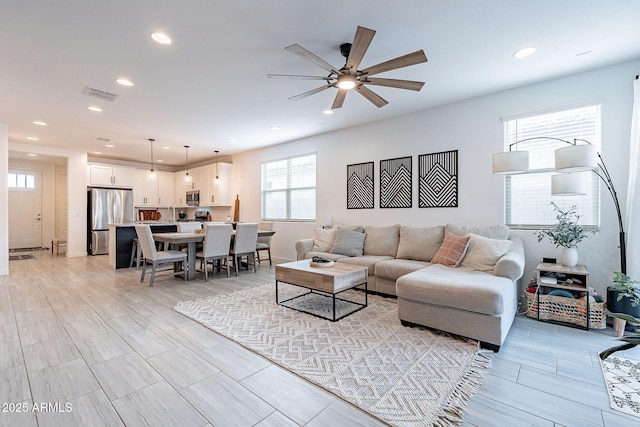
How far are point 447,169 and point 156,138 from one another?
571 centimetres

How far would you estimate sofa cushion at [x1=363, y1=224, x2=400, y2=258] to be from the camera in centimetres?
436

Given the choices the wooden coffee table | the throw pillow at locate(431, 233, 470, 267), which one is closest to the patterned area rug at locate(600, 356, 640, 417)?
the throw pillow at locate(431, 233, 470, 267)

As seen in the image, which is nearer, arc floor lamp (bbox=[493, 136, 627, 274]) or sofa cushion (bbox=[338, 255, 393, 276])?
arc floor lamp (bbox=[493, 136, 627, 274])

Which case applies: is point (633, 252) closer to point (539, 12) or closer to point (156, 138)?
point (539, 12)

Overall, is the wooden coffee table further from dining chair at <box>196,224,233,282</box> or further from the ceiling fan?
the ceiling fan

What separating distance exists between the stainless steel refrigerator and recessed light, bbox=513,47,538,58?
8.93 meters

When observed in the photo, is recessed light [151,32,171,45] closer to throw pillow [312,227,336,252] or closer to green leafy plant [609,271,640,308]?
throw pillow [312,227,336,252]

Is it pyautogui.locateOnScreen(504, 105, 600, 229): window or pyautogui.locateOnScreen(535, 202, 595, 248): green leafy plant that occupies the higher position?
pyautogui.locateOnScreen(504, 105, 600, 229): window

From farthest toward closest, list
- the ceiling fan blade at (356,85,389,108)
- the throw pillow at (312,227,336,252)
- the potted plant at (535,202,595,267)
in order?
the throw pillow at (312,227,336,252) < the potted plant at (535,202,595,267) < the ceiling fan blade at (356,85,389,108)

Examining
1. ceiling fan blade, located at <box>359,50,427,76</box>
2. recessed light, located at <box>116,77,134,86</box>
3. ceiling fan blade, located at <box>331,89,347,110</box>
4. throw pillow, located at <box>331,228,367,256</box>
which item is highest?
recessed light, located at <box>116,77,134,86</box>

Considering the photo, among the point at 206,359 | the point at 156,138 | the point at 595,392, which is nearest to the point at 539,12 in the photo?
the point at 595,392

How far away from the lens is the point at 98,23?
239 cm

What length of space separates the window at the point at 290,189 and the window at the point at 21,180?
733 cm

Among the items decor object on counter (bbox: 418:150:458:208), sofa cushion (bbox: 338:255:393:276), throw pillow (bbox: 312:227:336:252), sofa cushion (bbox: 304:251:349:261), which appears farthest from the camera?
throw pillow (bbox: 312:227:336:252)
